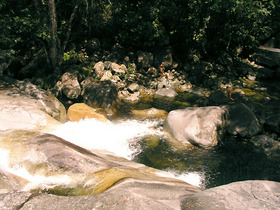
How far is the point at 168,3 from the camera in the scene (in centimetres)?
2012

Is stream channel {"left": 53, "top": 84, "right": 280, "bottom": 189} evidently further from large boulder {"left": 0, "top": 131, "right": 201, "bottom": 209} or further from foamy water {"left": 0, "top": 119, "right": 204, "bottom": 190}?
large boulder {"left": 0, "top": 131, "right": 201, "bottom": 209}

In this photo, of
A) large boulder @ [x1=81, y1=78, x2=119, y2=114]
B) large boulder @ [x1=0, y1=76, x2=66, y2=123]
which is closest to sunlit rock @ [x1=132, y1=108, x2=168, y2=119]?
large boulder @ [x1=81, y1=78, x2=119, y2=114]

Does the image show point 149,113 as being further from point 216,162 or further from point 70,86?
point 70,86

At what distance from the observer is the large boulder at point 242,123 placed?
9.84 m

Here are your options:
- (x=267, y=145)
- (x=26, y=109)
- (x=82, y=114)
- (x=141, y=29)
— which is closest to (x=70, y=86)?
(x=82, y=114)

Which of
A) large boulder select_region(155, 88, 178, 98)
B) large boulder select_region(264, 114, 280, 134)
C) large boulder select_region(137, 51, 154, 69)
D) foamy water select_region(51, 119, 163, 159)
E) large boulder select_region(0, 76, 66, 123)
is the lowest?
foamy water select_region(51, 119, 163, 159)

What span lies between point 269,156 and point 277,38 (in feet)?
73.3

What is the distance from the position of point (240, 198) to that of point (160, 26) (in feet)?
60.5

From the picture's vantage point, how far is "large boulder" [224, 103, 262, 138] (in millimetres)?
9836

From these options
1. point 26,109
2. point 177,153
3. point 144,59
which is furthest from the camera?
point 144,59

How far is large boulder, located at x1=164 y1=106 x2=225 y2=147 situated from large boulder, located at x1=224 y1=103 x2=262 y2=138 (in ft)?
2.23

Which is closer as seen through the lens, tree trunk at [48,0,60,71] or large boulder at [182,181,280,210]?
large boulder at [182,181,280,210]

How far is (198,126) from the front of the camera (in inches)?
366

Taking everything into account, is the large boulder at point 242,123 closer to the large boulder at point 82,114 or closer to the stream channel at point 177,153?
the stream channel at point 177,153
